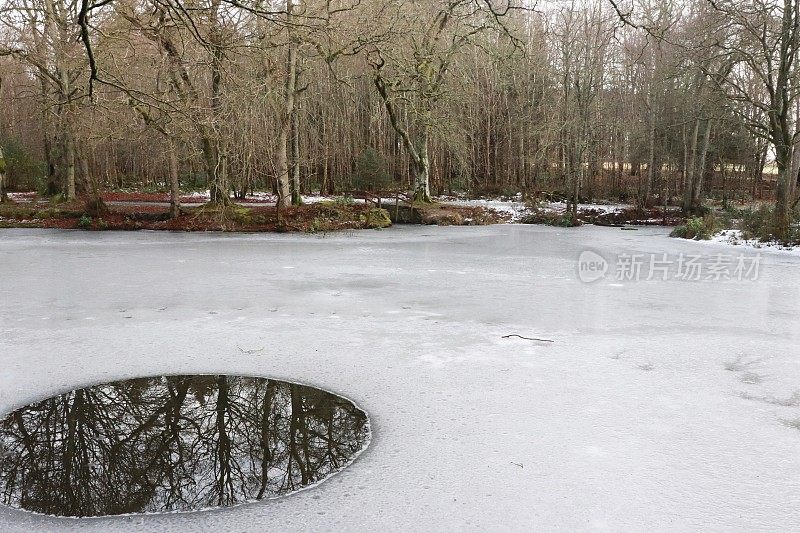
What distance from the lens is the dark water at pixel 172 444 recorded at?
3010 millimetres

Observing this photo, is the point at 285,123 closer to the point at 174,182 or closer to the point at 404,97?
the point at 174,182

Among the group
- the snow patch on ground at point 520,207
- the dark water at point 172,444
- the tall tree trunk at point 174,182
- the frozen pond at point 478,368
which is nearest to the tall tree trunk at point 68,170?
the tall tree trunk at point 174,182

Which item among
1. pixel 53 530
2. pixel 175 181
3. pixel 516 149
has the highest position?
pixel 516 149

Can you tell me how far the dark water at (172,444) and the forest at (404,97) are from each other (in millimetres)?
2406

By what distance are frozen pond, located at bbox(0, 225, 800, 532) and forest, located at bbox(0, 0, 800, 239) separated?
2.33m

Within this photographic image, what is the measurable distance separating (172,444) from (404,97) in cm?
1895

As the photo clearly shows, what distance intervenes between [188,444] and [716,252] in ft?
41.3

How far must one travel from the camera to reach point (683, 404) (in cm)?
423

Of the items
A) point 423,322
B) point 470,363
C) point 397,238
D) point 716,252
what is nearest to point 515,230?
point 397,238

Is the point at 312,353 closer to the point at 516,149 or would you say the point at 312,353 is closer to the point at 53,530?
the point at 53,530

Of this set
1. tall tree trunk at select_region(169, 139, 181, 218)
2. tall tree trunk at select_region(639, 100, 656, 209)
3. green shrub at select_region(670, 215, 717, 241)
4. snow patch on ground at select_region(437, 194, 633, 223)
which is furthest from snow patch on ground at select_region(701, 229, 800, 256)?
tall tree trunk at select_region(169, 139, 181, 218)

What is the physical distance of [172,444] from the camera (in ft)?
11.7

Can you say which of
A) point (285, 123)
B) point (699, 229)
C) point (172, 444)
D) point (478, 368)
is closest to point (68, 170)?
point (285, 123)

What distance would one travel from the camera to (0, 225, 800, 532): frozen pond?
2.90 meters
